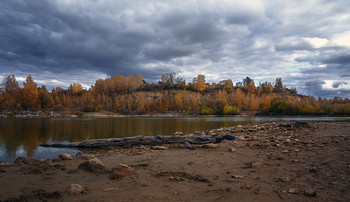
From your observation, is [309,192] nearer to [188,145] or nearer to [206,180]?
[206,180]

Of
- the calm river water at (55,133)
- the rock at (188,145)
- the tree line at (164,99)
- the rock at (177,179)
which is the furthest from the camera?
the tree line at (164,99)

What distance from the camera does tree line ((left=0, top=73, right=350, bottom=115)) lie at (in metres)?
95.7

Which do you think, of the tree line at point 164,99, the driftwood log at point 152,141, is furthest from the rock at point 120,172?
the tree line at point 164,99

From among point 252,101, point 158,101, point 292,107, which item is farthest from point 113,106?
point 292,107

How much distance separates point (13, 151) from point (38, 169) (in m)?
8.51

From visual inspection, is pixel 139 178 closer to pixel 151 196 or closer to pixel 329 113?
pixel 151 196

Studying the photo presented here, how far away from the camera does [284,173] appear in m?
5.70

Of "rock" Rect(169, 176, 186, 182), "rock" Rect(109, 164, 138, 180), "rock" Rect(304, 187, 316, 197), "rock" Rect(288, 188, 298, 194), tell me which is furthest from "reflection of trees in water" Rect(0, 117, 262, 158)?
"rock" Rect(304, 187, 316, 197)

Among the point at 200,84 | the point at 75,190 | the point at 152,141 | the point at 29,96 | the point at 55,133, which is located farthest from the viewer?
the point at 200,84

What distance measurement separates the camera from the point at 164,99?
151 metres

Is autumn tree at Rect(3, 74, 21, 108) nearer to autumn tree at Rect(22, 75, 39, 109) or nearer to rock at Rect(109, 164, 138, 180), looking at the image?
autumn tree at Rect(22, 75, 39, 109)

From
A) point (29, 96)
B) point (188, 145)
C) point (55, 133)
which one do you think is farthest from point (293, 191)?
point (29, 96)

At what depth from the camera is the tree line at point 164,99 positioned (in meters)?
95.7

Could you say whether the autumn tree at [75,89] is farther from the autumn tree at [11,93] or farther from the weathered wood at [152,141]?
the weathered wood at [152,141]
